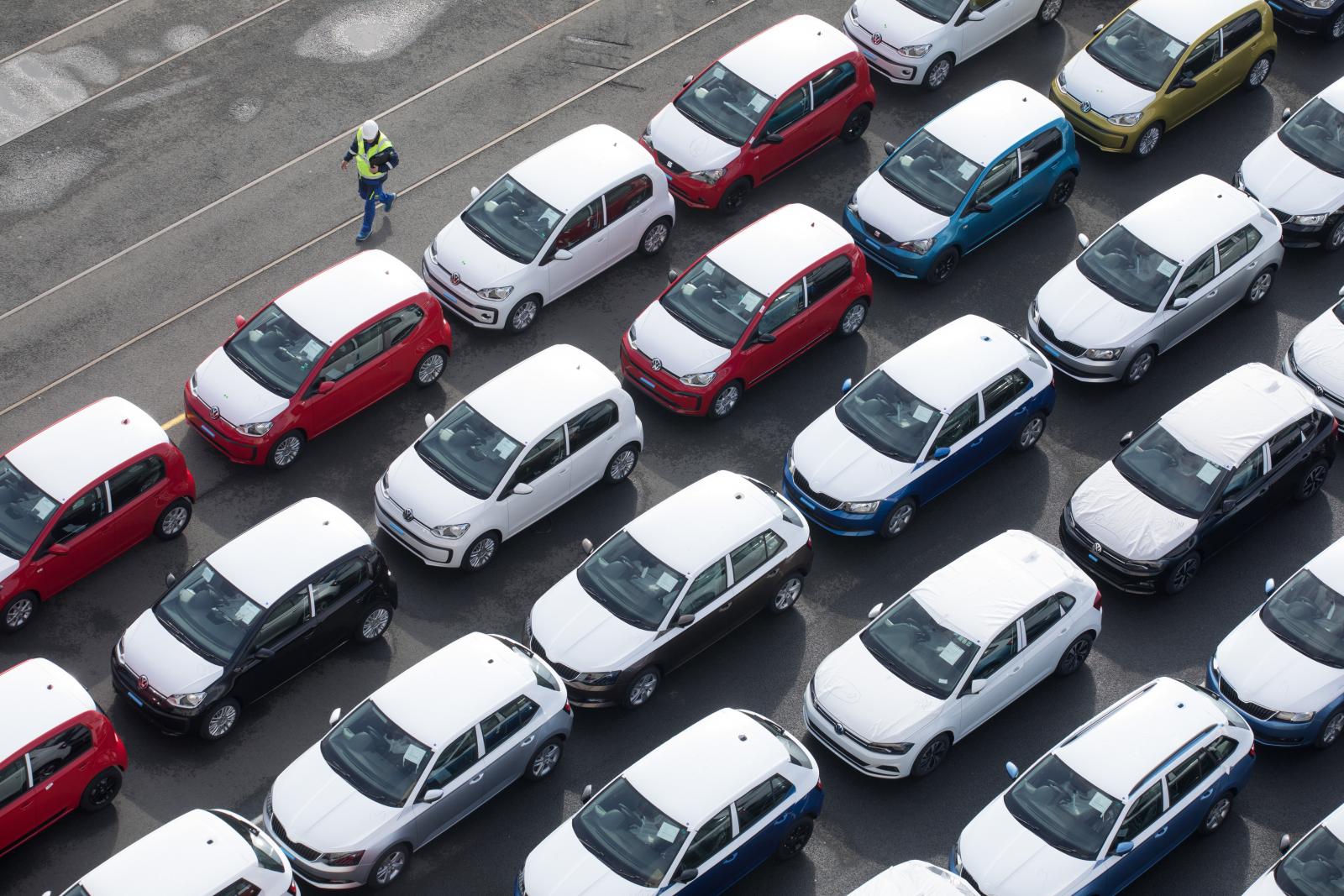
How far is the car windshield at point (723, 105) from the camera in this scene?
30234 millimetres

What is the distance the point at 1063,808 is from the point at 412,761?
7.65 m

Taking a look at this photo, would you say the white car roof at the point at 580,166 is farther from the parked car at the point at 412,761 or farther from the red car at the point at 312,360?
the parked car at the point at 412,761

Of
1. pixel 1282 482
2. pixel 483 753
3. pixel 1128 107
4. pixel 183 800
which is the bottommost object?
pixel 183 800

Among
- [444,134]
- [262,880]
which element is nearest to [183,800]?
[262,880]

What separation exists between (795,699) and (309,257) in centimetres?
1110

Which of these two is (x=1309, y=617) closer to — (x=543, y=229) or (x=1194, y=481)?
(x=1194, y=481)

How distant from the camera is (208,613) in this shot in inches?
917

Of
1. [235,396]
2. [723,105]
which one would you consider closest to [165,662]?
[235,396]

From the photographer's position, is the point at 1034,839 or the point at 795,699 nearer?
the point at 1034,839

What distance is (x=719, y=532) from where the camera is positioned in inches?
950

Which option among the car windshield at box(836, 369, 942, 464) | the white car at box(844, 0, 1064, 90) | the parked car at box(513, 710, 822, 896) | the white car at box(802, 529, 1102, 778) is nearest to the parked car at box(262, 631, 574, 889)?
the parked car at box(513, 710, 822, 896)

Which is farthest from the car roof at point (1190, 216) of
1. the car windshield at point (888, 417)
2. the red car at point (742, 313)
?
the car windshield at point (888, 417)

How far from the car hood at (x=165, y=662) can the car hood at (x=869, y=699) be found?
7.54 m

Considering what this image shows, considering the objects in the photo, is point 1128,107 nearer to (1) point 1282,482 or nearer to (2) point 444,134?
(1) point 1282,482
